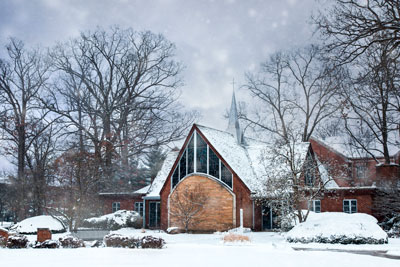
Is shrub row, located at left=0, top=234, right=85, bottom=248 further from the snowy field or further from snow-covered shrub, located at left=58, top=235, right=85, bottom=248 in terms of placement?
the snowy field

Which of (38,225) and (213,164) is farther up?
(213,164)

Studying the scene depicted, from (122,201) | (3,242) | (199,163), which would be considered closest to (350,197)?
(199,163)

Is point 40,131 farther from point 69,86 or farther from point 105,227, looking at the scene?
point 105,227

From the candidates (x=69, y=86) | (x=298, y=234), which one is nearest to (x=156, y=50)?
(x=69, y=86)

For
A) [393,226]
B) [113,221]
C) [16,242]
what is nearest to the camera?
[16,242]

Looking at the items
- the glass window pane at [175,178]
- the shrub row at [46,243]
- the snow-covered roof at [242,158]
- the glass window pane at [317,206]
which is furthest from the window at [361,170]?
the shrub row at [46,243]

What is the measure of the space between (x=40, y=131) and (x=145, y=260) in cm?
2680

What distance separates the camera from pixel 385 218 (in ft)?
85.4

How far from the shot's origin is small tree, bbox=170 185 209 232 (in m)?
27.6

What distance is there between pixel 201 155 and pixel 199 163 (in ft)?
1.85

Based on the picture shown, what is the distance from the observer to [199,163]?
1134 inches

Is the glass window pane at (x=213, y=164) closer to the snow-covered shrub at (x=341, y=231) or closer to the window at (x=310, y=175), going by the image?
the window at (x=310, y=175)

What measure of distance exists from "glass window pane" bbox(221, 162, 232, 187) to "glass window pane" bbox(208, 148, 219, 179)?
1.17ft

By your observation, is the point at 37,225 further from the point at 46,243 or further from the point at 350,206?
the point at 350,206
